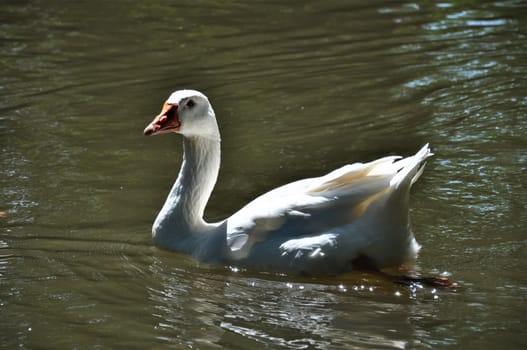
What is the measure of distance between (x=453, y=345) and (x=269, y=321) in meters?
1.09

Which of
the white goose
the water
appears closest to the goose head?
the white goose

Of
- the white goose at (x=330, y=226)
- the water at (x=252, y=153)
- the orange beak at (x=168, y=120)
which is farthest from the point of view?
the orange beak at (x=168, y=120)

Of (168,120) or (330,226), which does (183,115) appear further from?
(330,226)

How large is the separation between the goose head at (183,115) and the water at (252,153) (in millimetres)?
930

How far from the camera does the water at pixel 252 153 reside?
570 centimetres

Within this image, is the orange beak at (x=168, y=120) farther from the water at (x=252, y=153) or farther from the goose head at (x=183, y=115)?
the water at (x=252, y=153)

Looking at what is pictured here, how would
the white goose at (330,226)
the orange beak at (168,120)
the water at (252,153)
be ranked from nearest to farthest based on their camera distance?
the water at (252,153)
the white goose at (330,226)
the orange beak at (168,120)

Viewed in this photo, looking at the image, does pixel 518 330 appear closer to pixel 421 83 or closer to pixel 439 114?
pixel 439 114

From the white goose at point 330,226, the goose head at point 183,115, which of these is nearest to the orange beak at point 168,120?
the goose head at point 183,115

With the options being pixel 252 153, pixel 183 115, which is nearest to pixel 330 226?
pixel 183 115

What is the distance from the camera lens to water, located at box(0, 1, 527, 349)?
570 cm

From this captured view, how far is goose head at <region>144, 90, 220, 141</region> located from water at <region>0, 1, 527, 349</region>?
0.93 m

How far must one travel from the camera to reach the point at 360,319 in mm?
5680

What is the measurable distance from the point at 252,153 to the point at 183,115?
2400 millimetres
